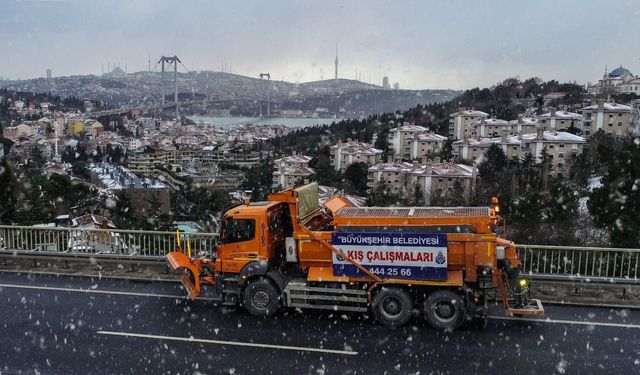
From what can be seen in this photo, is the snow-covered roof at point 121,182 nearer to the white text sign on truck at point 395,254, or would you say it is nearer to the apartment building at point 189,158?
the apartment building at point 189,158

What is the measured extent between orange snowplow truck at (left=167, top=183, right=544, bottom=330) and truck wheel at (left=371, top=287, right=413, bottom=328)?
1 centimetres

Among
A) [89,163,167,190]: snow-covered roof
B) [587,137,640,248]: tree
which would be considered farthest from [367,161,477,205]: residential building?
[89,163,167,190]: snow-covered roof

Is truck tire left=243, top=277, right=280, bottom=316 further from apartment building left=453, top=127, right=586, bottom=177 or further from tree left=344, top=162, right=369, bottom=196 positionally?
apartment building left=453, top=127, right=586, bottom=177

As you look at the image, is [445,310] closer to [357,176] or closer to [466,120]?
[357,176]

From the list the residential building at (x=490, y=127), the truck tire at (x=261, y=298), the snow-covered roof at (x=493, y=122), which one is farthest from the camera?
the snow-covered roof at (x=493, y=122)

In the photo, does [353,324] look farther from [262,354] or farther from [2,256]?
[2,256]

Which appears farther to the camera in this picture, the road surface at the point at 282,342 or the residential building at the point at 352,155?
the residential building at the point at 352,155

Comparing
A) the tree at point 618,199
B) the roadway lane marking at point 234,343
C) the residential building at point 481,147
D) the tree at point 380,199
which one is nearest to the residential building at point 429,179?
the tree at point 380,199

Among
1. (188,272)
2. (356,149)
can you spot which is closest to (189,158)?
(356,149)

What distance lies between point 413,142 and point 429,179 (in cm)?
2314

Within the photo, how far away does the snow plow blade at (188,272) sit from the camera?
9.23 metres

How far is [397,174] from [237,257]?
49608 millimetres

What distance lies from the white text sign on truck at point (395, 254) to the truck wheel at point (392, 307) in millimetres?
245

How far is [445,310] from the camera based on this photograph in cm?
806
